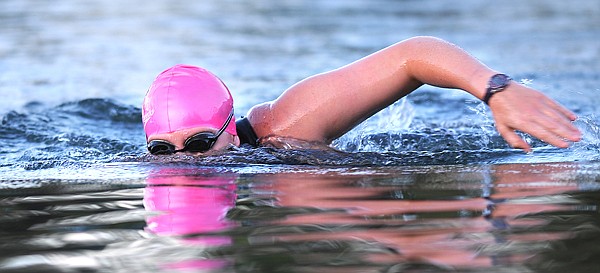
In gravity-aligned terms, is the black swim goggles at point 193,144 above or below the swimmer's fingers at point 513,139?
above

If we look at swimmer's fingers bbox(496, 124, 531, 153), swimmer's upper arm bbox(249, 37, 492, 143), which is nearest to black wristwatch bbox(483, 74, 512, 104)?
swimmer's fingers bbox(496, 124, 531, 153)

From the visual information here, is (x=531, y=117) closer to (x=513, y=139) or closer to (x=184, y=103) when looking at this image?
(x=513, y=139)

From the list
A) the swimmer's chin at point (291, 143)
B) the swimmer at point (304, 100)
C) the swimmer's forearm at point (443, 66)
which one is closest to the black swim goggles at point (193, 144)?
the swimmer at point (304, 100)

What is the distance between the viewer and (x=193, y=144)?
450cm

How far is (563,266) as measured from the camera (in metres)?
2.61

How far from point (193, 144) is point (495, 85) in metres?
1.45

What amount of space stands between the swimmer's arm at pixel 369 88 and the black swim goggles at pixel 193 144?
0.31 m

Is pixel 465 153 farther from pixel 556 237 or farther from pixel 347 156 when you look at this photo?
pixel 556 237

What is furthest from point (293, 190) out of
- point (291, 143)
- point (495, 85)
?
point (495, 85)

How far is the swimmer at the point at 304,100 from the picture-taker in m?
4.30

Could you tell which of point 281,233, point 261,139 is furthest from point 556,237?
point 261,139

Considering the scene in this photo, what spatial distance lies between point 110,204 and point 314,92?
4.06 feet

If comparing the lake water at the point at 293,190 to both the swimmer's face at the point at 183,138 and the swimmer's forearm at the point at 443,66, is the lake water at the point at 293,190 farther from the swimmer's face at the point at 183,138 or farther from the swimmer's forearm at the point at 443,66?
the swimmer's forearm at the point at 443,66

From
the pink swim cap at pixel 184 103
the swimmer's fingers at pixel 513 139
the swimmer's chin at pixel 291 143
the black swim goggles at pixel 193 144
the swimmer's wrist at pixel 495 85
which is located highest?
the pink swim cap at pixel 184 103
